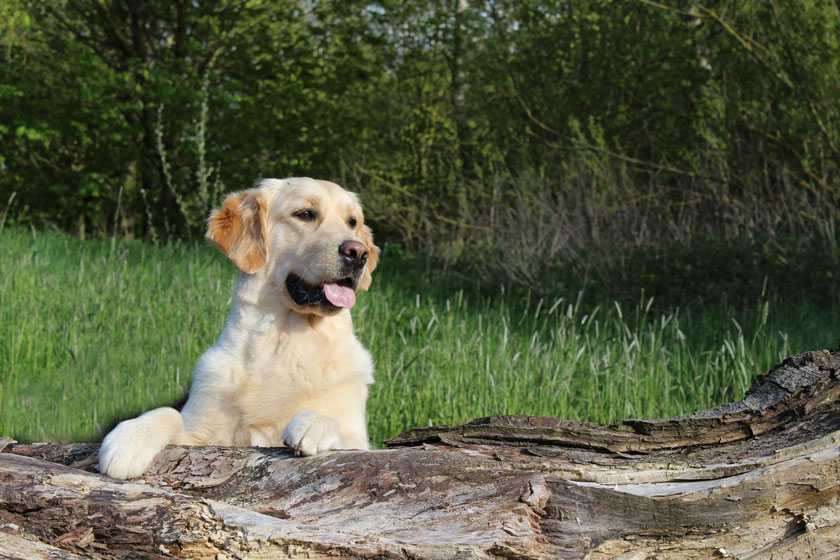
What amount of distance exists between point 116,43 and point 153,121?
302 cm

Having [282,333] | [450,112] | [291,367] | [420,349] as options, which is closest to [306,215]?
[282,333]

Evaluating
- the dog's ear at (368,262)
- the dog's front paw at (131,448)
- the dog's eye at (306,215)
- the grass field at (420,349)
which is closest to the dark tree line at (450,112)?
the grass field at (420,349)

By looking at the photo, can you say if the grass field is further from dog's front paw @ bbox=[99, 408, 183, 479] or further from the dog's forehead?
dog's front paw @ bbox=[99, 408, 183, 479]

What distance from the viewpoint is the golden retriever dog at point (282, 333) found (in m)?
3.02

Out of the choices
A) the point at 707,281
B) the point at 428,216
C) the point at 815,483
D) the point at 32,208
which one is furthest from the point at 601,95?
the point at 32,208

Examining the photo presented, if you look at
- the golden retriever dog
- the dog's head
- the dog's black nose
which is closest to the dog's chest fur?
the golden retriever dog

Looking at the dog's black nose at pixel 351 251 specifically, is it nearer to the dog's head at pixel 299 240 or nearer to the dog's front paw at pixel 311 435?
the dog's head at pixel 299 240

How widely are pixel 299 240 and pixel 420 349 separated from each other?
224cm

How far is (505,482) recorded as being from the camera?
207cm

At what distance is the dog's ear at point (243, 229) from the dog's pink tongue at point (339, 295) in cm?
34

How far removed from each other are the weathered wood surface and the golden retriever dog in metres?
0.36

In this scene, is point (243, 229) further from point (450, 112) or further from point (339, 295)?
point (450, 112)

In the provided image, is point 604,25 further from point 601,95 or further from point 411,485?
point 411,485

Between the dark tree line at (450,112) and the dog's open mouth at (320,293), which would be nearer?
the dog's open mouth at (320,293)
